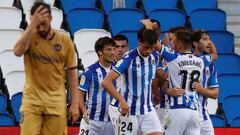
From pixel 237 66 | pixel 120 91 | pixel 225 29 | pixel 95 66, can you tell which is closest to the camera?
pixel 120 91

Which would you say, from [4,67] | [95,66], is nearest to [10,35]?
[4,67]

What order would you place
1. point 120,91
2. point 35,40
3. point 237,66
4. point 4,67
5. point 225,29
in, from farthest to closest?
point 225,29
point 237,66
point 4,67
point 120,91
point 35,40

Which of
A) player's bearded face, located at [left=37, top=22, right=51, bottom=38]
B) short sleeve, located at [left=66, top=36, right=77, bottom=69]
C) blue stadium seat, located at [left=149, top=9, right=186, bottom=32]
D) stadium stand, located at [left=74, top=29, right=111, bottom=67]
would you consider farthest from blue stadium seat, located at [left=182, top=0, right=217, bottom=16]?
player's bearded face, located at [left=37, top=22, right=51, bottom=38]

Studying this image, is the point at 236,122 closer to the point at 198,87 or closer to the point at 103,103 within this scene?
the point at 198,87

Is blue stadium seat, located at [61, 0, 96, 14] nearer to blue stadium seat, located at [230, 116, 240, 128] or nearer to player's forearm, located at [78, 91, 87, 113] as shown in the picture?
blue stadium seat, located at [230, 116, 240, 128]

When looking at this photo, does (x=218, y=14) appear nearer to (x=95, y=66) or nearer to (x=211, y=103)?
(x=211, y=103)

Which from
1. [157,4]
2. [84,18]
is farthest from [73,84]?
[157,4]

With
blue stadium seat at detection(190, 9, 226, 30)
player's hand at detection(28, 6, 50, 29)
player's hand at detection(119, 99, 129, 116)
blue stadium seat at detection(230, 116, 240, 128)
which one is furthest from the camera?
blue stadium seat at detection(190, 9, 226, 30)

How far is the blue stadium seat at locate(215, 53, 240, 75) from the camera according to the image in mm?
13828

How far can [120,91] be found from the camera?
32.8 feet

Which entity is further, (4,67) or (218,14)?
(218,14)

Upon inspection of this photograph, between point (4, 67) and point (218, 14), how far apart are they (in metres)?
4.13

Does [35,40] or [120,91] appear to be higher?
[35,40]

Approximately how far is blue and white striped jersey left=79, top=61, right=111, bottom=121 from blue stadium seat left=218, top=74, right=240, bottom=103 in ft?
9.95
